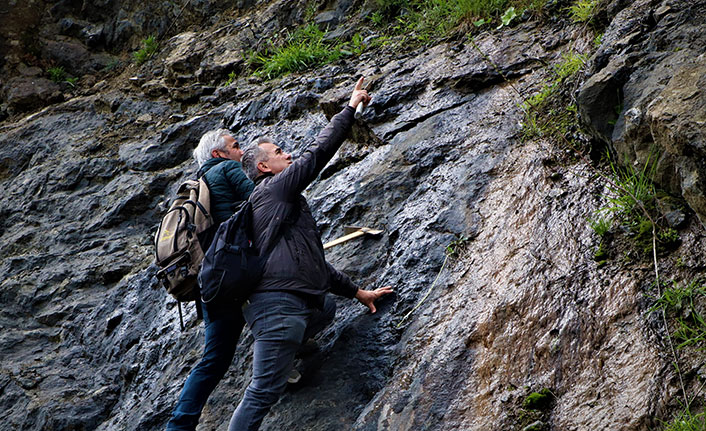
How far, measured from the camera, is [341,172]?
6.25 metres

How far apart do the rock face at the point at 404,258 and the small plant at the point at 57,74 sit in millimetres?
2071

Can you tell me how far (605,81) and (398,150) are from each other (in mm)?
2115

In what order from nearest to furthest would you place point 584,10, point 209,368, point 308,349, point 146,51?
point 209,368, point 308,349, point 584,10, point 146,51

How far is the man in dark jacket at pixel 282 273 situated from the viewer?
389 centimetres

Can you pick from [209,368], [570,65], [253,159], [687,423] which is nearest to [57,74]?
[253,159]

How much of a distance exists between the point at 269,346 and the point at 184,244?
3.24 ft

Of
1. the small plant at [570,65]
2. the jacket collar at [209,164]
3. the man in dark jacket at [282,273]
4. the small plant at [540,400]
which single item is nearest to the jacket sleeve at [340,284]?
the man in dark jacket at [282,273]

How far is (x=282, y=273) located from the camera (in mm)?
3988

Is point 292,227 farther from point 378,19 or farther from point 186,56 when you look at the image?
point 186,56

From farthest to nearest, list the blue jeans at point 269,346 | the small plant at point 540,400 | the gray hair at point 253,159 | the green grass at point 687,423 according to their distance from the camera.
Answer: the gray hair at point 253,159
the blue jeans at point 269,346
the small plant at point 540,400
the green grass at point 687,423

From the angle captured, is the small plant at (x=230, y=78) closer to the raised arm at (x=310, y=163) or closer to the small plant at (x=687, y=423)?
the raised arm at (x=310, y=163)

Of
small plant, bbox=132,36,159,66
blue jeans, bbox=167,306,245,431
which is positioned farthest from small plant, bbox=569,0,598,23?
small plant, bbox=132,36,159,66

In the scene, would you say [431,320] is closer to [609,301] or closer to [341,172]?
[609,301]

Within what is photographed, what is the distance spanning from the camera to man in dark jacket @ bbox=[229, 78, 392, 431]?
12.8 feet
